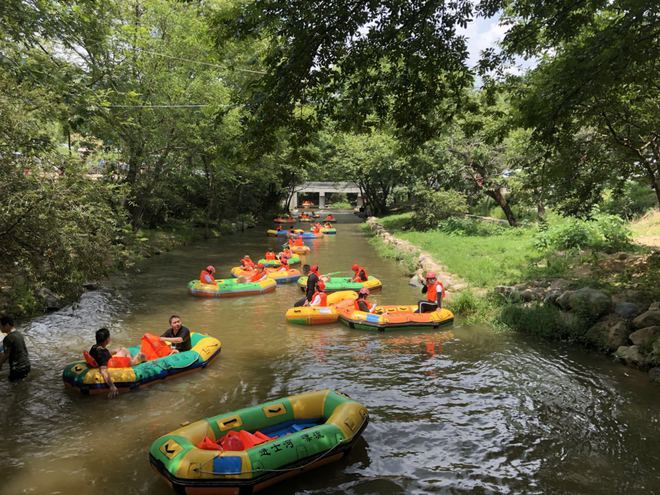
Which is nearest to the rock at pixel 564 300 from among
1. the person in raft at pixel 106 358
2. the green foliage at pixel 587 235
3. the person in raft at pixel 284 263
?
the green foliage at pixel 587 235

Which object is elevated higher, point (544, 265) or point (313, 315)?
point (544, 265)

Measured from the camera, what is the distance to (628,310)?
9.53 metres

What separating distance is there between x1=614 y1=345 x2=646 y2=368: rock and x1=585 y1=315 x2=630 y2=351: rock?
21 centimetres

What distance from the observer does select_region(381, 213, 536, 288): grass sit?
14578 millimetres

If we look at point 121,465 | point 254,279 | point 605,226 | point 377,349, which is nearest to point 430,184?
point 605,226

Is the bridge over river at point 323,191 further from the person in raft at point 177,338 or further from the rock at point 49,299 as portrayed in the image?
the person in raft at point 177,338

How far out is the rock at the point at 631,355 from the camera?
850 cm

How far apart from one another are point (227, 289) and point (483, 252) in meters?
10.2

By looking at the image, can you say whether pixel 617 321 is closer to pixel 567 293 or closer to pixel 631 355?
pixel 631 355

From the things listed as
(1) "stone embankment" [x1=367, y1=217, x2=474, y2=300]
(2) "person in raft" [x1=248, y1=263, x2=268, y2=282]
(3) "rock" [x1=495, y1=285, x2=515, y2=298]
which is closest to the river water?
(3) "rock" [x1=495, y1=285, x2=515, y2=298]

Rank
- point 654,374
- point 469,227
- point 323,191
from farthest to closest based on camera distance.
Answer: point 323,191, point 469,227, point 654,374

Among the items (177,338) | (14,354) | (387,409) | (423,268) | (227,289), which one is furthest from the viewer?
(423,268)

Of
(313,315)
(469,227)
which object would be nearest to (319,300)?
(313,315)

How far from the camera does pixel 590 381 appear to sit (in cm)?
813
